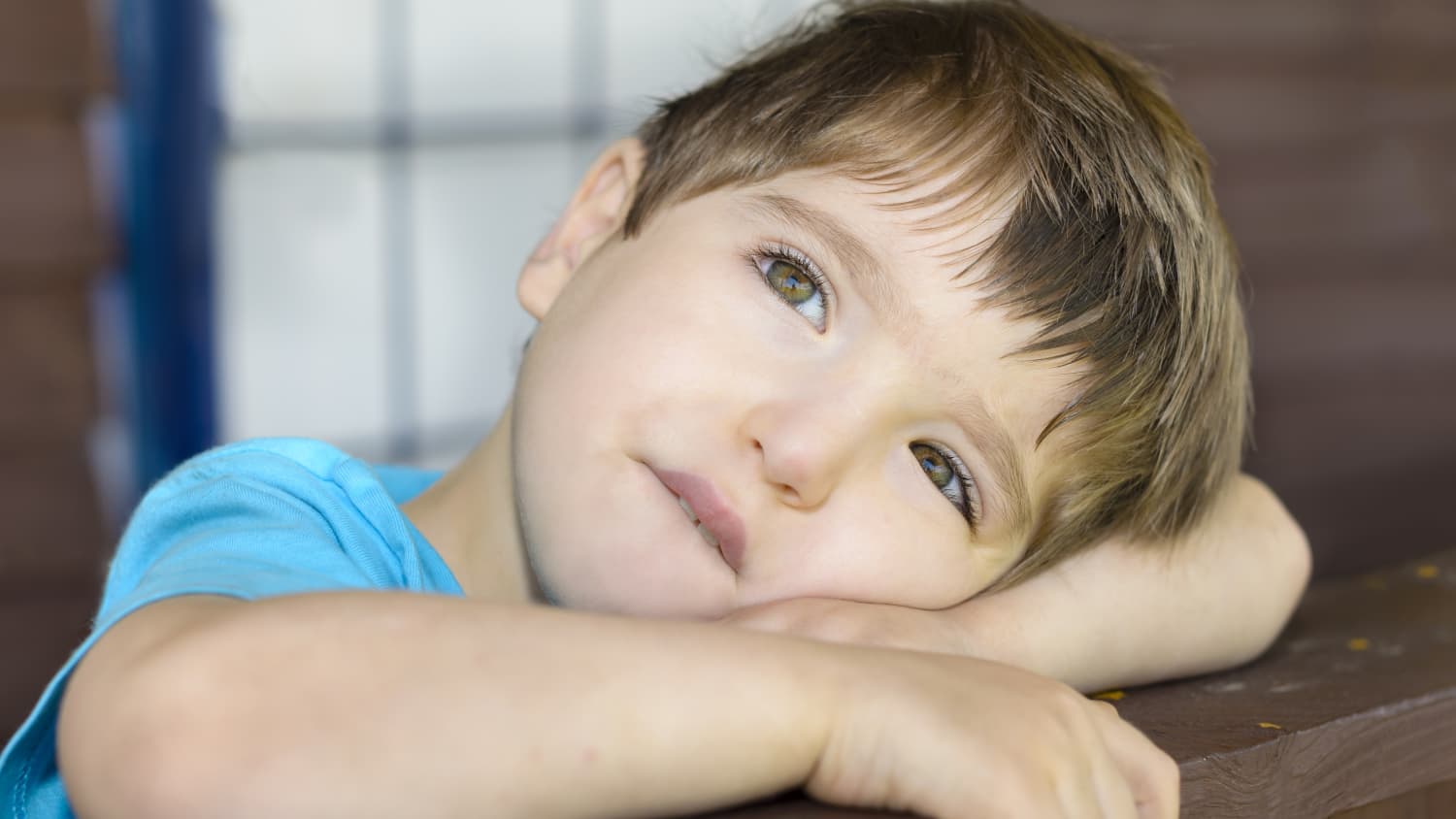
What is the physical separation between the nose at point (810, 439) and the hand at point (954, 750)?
21cm

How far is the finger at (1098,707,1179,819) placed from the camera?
75 cm

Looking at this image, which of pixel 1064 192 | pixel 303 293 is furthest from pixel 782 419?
pixel 303 293

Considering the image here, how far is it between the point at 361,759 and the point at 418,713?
1.2 inches

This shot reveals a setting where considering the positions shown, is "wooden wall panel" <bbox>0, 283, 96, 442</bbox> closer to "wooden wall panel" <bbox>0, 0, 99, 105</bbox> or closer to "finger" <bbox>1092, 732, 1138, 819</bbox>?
"wooden wall panel" <bbox>0, 0, 99, 105</bbox>

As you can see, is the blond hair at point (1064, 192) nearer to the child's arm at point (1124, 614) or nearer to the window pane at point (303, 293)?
the child's arm at point (1124, 614)

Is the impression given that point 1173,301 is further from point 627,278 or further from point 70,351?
point 70,351

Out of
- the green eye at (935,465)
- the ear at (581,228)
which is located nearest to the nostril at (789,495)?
the green eye at (935,465)

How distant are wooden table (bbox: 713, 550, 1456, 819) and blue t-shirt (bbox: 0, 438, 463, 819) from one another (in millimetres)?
294

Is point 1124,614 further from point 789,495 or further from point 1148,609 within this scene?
point 789,495

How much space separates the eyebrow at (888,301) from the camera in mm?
986

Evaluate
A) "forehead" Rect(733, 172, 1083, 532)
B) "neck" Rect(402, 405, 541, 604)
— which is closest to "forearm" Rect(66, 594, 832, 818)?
"forehead" Rect(733, 172, 1083, 532)

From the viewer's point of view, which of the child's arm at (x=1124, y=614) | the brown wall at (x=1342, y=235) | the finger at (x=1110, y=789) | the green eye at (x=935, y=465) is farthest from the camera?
the brown wall at (x=1342, y=235)

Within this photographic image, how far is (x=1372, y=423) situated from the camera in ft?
12.6

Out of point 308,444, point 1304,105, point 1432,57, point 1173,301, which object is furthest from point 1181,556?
point 1432,57
